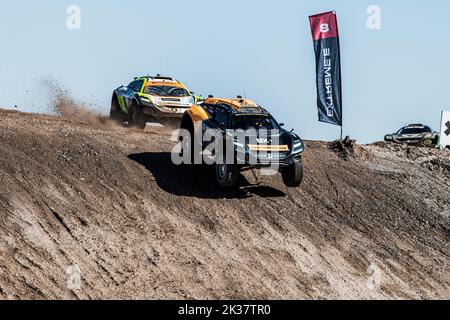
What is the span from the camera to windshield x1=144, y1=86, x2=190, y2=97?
2073 cm

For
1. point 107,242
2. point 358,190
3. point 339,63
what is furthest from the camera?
point 339,63

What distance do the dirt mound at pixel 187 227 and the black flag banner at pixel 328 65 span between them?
192 centimetres

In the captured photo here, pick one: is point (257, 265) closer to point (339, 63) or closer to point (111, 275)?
point (111, 275)

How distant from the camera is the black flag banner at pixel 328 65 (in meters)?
19.6

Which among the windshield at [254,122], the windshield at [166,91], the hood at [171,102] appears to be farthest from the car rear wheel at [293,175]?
the windshield at [166,91]

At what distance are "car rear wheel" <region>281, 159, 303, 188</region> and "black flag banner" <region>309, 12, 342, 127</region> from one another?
447 centimetres

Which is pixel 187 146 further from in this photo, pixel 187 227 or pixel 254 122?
pixel 187 227

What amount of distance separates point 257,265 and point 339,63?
8.08 meters

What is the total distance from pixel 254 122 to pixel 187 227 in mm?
2902

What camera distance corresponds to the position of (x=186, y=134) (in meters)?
16.7

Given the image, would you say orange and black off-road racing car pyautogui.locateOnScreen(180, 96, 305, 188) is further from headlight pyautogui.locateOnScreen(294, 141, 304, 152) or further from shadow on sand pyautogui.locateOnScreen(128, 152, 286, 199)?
shadow on sand pyautogui.locateOnScreen(128, 152, 286, 199)

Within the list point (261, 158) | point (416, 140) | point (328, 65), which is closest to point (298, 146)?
point (261, 158)
